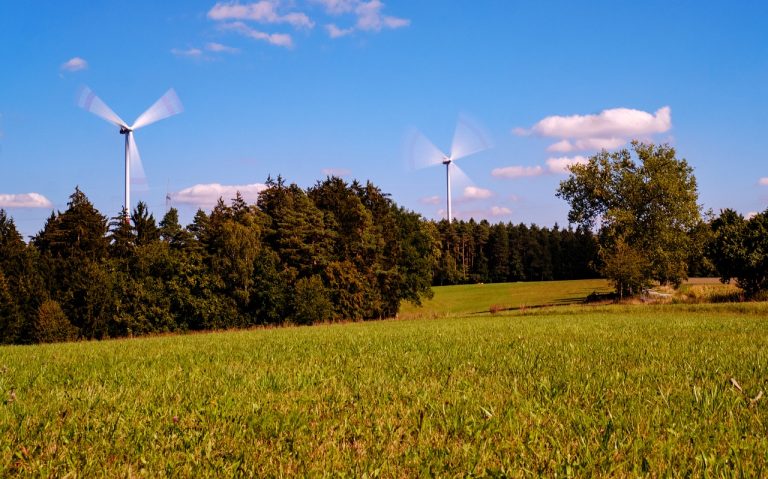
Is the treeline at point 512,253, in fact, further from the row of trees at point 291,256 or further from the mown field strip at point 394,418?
the mown field strip at point 394,418

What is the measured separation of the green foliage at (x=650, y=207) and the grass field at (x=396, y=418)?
55948 mm

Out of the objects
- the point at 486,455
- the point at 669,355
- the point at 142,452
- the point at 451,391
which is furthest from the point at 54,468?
the point at 669,355

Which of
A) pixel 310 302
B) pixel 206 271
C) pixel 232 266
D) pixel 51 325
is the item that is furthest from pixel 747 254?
pixel 51 325

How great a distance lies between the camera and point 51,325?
173 ft

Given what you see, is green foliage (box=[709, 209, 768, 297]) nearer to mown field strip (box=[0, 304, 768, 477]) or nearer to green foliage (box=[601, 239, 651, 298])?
green foliage (box=[601, 239, 651, 298])

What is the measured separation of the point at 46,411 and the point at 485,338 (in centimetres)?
998

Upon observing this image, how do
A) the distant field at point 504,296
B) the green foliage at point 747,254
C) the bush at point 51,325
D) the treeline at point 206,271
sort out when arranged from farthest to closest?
the distant field at point 504,296 < the treeline at point 206,271 < the bush at point 51,325 < the green foliage at point 747,254

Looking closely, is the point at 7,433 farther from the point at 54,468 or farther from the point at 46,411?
the point at 54,468

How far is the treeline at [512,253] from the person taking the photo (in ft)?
445

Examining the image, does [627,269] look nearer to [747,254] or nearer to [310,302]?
[747,254]

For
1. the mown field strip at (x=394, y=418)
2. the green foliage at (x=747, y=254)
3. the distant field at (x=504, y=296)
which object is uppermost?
the green foliage at (x=747, y=254)

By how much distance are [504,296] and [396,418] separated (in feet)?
293

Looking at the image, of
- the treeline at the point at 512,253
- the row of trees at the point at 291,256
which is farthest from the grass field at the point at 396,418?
the treeline at the point at 512,253

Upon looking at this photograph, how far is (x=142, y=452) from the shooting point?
426 cm
